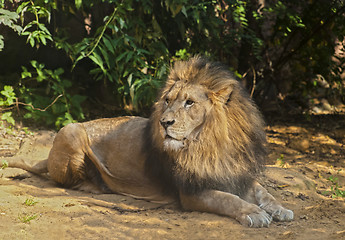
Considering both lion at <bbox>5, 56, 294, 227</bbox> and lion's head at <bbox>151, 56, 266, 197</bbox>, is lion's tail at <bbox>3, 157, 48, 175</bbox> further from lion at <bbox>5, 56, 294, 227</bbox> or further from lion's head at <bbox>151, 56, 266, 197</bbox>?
lion's head at <bbox>151, 56, 266, 197</bbox>

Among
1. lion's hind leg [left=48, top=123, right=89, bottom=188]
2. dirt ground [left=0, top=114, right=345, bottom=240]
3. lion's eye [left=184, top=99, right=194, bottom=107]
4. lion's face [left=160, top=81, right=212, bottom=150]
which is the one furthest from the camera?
lion's hind leg [left=48, top=123, right=89, bottom=188]

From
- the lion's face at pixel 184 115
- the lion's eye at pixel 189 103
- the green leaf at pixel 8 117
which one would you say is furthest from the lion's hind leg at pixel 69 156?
the green leaf at pixel 8 117

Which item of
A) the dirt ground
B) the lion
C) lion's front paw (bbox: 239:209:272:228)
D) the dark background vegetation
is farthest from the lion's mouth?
the dark background vegetation

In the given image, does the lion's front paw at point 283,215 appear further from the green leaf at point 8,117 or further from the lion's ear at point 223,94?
the green leaf at point 8,117

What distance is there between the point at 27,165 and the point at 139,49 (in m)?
1.84

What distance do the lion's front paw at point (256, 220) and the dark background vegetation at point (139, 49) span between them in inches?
93.9

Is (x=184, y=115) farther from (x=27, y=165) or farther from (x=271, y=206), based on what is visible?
(x=27, y=165)

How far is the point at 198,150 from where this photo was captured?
366cm

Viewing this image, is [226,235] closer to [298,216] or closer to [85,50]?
[298,216]

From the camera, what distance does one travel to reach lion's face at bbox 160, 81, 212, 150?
3553 millimetres

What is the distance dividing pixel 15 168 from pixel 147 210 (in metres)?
1.64

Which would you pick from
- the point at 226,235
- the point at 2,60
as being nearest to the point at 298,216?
the point at 226,235

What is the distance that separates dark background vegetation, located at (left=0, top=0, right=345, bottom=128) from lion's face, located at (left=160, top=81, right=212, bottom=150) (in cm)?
180

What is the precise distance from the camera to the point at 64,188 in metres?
4.55
